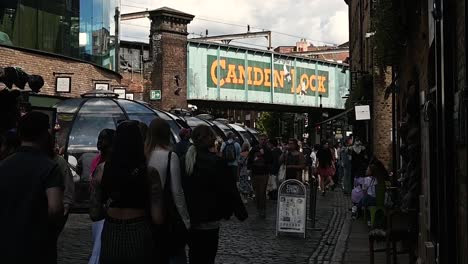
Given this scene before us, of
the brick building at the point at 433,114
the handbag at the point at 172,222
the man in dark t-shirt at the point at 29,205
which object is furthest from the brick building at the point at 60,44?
the man in dark t-shirt at the point at 29,205

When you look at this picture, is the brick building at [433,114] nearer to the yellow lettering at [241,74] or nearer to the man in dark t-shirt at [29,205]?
the man in dark t-shirt at [29,205]

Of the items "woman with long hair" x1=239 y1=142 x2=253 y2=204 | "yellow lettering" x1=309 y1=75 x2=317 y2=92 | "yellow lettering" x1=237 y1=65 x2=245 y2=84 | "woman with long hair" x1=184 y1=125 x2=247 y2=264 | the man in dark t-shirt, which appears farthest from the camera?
"yellow lettering" x1=309 y1=75 x2=317 y2=92

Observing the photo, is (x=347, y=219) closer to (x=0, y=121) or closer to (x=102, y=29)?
(x=0, y=121)

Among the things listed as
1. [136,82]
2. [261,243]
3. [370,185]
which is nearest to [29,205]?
[261,243]

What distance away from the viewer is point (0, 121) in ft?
29.9

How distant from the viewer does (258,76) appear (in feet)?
138

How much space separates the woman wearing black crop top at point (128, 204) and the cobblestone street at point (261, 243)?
203 inches

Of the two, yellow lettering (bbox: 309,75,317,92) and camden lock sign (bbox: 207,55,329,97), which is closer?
camden lock sign (bbox: 207,55,329,97)

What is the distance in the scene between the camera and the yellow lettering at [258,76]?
4162 centimetres

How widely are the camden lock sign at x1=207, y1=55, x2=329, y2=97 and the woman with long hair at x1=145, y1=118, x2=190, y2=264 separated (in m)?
32.2

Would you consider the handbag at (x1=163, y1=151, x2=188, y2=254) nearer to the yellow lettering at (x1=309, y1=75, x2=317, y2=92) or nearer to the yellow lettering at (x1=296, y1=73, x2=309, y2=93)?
the yellow lettering at (x1=296, y1=73, x2=309, y2=93)

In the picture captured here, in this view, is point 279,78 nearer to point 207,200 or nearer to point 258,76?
point 258,76

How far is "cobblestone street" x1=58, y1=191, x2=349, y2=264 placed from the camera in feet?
36.0

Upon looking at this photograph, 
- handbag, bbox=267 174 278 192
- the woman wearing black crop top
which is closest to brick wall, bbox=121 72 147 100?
handbag, bbox=267 174 278 192
